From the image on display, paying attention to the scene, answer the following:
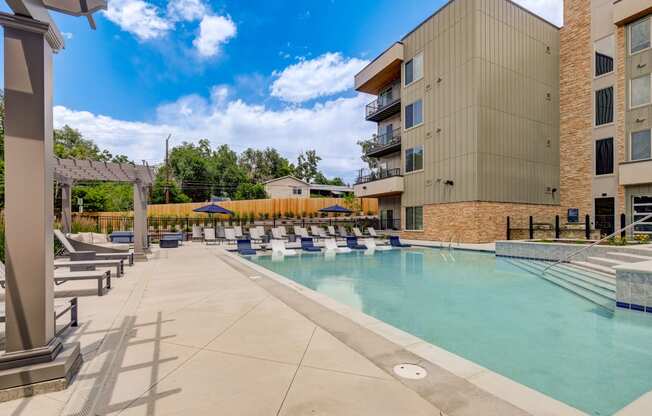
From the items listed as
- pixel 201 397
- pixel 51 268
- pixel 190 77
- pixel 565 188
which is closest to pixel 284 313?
pixel 201 397

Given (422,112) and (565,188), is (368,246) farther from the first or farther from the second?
(565,188)

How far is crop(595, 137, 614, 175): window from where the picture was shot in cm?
1916

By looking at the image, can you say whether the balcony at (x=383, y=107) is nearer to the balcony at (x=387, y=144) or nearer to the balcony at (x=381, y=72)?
the balcony at (x=381, y=72)

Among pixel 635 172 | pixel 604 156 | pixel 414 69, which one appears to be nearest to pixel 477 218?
pixel 635 172

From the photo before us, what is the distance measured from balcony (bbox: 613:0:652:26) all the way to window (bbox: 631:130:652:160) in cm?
636

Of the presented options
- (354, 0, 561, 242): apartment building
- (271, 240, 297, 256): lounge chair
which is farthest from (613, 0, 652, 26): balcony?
(271, 240, 297, 256): lounge chair

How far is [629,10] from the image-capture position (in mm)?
17906

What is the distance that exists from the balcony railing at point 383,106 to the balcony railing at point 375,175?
15.5ft

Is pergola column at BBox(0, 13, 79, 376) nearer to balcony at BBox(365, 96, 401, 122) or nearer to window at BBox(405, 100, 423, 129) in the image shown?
window at BBox(405, 100, 423, 129)

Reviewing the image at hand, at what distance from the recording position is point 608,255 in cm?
952

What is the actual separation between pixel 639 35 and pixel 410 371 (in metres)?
24.9

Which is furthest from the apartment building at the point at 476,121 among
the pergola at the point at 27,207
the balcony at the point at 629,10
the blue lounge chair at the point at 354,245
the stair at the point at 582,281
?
the pergola at the point at 27,207

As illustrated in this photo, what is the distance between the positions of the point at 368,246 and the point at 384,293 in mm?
9539

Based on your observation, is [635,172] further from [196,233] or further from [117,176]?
[196,233]
